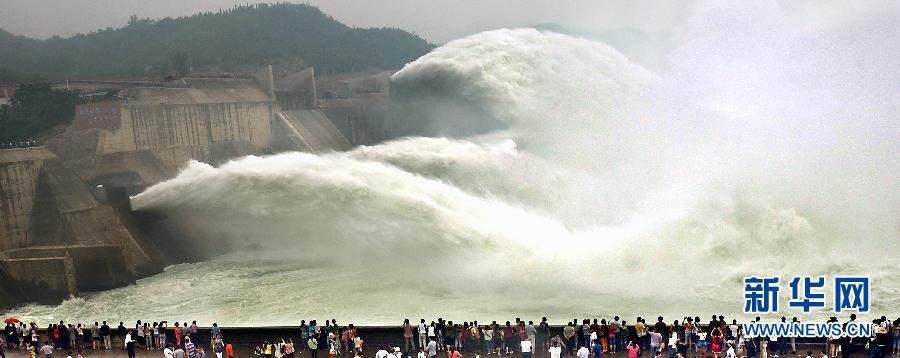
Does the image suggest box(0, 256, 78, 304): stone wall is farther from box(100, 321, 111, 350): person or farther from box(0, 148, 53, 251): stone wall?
box(100, 321, 111, 350): person

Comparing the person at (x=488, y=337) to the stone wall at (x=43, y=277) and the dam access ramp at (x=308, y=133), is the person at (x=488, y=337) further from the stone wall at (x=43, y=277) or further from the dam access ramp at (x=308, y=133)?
the dam access ramp at (x=308, y=133)

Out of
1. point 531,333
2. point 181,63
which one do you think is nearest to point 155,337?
point 531,333

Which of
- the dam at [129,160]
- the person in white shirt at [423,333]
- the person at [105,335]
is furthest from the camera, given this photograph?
the dam at [129,160]

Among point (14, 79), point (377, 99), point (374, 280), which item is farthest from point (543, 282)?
point (14, 79)

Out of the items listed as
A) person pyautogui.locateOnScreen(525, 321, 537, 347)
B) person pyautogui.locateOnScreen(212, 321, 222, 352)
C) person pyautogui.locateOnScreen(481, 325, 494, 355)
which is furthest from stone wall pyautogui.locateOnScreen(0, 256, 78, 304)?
person pyautogui.locateOnScreen(525, 321, 537, 347)

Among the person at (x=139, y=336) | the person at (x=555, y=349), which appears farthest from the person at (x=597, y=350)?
the person at (x=139, y=336)
